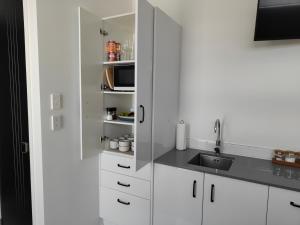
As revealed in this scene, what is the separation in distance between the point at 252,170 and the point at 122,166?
42.2 inches

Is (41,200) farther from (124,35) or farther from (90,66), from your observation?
(124,35)

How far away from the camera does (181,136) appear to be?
2.16 m

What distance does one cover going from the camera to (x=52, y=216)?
1.61 m

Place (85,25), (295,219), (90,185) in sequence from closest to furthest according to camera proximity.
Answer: (295,219) → (85,25) → (90,185)

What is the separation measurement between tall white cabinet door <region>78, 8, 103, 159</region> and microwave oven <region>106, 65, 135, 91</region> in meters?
0.11

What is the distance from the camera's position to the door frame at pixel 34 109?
55.7 inches

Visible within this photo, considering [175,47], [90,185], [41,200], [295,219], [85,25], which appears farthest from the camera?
[175,47]

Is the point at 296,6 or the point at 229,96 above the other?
the point at 296,6

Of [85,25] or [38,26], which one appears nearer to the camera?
[38,26]

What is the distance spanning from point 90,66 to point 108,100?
413mm

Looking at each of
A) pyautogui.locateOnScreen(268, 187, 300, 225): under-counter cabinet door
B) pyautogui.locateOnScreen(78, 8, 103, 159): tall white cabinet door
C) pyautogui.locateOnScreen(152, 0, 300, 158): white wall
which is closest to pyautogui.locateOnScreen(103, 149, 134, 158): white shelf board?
pyautogui.locateOnScreen(78, 8, 103, 159): tall white cabinet door

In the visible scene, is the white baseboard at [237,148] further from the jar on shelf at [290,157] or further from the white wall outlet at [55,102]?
the white wall outlet at [55,102]

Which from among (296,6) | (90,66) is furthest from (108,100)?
(296,6)

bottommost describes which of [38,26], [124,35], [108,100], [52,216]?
[52,216]
